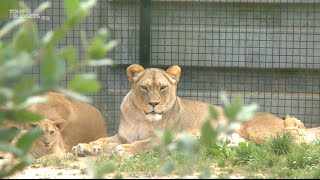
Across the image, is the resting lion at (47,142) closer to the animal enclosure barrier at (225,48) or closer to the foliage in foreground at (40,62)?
the animal enclosure barrier at (225,48)

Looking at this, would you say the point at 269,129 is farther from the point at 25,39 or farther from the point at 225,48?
the point at 25,39

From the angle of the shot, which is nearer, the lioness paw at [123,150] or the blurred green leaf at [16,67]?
the blurred green leaf at [16,67]

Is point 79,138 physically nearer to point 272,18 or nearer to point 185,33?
point 185,33

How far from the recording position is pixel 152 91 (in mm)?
9266

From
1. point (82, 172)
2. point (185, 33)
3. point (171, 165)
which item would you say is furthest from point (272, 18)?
point (171, 165)

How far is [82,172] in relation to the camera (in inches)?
282

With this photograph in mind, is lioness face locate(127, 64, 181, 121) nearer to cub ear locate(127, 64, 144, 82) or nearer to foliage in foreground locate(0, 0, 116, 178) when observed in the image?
cub ear locate(127, 64, 144, 82)

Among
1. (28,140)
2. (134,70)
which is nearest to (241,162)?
(134,70)

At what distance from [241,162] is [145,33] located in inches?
135

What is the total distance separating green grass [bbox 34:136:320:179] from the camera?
7008 mm

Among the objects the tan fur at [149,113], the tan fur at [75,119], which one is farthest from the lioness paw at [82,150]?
the tan fur at [75,119]

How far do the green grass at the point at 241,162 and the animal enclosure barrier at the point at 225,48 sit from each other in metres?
2.65

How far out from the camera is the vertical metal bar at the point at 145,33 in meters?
10.8

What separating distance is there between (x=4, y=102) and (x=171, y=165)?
31.7 inches
